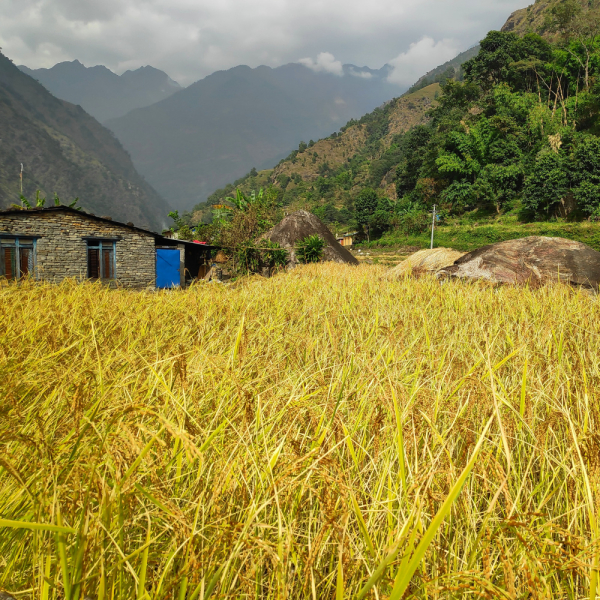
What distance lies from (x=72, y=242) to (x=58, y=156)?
269ft

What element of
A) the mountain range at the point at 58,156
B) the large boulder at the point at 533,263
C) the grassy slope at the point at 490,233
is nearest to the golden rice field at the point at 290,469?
the large boulder at the point at 533,263

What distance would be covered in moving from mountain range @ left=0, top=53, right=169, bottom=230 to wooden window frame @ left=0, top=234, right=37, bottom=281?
51.2m

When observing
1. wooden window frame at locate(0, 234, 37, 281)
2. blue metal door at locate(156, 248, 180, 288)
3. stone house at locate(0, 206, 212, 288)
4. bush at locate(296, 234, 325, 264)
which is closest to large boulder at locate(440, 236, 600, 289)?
stone house at locate(0, 206, 212, 288)

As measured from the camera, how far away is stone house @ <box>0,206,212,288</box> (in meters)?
14.3

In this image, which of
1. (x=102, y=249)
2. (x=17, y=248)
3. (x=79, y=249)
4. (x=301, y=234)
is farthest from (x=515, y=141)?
(x=17, y=248)

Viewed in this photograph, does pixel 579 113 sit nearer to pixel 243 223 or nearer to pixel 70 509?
pixel 243 223

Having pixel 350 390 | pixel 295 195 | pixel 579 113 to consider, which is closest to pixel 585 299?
pixel 350 390

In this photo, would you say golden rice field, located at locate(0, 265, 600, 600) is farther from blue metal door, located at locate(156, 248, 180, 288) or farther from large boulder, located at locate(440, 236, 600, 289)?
blue metal door, located at locate(156, 248, 180, 288)

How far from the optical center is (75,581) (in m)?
0.77

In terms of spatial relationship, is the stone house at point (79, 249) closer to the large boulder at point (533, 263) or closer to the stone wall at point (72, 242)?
the stone wall at point (72, 242)

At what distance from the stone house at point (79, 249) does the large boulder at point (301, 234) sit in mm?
4994

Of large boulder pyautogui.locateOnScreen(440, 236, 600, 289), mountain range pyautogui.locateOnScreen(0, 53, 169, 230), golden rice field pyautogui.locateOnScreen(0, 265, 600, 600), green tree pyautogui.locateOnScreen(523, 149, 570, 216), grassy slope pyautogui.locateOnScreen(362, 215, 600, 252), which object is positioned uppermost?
mountain range pyautogui.locateOnScreen(0, 53, 169, 230)

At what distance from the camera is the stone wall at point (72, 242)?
14437 mm

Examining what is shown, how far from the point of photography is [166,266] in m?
18.2
